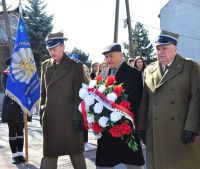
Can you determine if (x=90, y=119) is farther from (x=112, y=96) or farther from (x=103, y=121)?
(x=112, y=96)

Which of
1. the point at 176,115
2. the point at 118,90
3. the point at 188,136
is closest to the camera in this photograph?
the point at 188,136

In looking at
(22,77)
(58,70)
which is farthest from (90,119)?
(22,77)

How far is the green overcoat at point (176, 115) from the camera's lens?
4496 mm

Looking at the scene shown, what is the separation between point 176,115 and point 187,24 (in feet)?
129

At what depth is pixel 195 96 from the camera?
4469 mm

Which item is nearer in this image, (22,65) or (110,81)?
(110,81)

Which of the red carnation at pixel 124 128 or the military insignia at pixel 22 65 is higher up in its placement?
the military insignia at pixel 22 65

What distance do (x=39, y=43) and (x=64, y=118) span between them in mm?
31184

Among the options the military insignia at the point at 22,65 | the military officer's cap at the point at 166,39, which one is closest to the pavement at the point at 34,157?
the military insignia at the point at 22,65

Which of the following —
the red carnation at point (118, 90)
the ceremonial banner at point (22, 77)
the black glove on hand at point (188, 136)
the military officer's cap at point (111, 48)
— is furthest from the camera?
the ceremonial banner at point (22, 77)

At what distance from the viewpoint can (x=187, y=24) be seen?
42625 mm

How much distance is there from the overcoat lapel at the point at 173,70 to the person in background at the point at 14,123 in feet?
13.8

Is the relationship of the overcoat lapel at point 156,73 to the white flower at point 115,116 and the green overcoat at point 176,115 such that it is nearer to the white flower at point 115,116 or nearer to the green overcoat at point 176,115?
the green overcoat at point 176,115

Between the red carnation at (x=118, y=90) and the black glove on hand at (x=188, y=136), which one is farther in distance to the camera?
the red carnation at (x=118, y=90)
